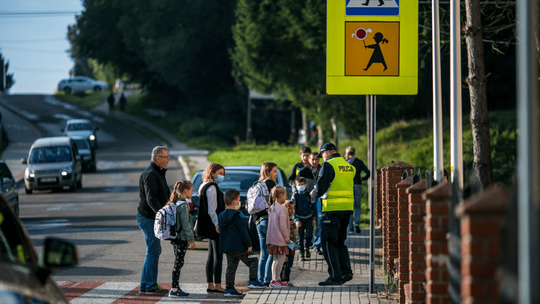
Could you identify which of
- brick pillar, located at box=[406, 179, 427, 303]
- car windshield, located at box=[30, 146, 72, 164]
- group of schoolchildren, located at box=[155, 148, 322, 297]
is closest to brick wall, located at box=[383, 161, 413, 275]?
group of schoolchildren, located at box=[155, 148, 322, 297]

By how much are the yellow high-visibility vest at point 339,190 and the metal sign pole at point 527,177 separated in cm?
558

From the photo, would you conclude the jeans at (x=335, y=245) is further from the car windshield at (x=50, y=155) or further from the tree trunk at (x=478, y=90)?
the car windshield at (x=50, y=155)

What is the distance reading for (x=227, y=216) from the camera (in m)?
8.73

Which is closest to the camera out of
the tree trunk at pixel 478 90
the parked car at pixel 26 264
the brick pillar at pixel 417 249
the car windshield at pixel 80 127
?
the parked car at pixel 26 264

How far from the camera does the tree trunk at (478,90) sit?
37.6 ft

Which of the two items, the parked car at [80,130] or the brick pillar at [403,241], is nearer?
the brick pillar at [403,241]

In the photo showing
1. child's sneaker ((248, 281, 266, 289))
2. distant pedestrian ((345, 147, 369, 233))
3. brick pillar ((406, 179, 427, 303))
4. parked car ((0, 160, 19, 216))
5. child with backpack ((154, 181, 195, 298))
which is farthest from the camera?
parked car ((0, 160, 19, 216))

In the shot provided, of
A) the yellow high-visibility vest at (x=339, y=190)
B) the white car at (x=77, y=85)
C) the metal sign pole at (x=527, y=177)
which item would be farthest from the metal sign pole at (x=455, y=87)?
the white car at (x=77, y=85)

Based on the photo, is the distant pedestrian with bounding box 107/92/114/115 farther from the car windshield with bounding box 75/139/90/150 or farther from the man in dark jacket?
the man in dark jacket

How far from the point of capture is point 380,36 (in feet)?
29.6

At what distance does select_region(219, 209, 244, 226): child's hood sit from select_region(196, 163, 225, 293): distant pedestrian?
0.22ft

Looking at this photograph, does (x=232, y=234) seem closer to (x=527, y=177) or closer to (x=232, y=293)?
(x=232, y=293)

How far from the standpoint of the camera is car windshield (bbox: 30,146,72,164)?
24.2 meters

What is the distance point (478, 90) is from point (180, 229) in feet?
→ 18.6
